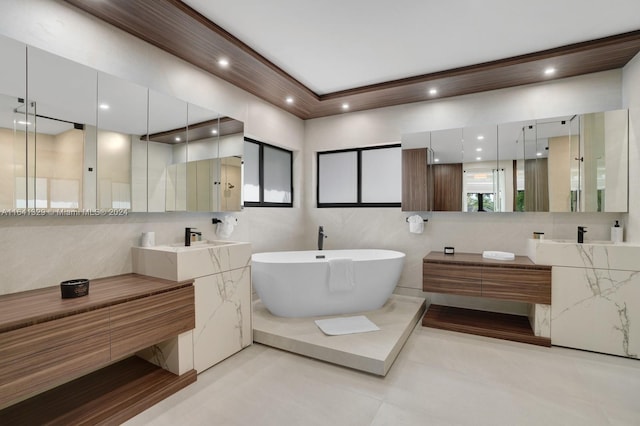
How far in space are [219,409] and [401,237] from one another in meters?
2.92

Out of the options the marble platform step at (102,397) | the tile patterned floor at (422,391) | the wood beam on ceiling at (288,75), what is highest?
the wood beam on ceiling at (288,75)

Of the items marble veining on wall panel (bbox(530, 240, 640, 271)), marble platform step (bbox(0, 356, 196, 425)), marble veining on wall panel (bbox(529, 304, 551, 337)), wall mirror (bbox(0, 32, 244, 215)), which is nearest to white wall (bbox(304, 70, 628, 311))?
marble veining on wall panel (bbox(530, 240, 640, 271))

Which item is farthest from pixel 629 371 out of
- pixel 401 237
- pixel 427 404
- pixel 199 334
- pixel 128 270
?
pixel 128 270

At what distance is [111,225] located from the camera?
7.77 feet

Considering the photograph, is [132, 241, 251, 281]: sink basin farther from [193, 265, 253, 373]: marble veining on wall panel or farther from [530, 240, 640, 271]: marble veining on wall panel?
[530, 240, 640, 271]: marble veining on wall panel

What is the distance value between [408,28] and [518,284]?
2580 millimetres

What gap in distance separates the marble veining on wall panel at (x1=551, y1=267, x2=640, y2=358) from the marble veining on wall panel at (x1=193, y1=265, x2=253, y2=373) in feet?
9.39

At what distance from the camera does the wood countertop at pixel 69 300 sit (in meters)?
1.50

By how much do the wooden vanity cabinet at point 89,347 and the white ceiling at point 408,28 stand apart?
7.07ft

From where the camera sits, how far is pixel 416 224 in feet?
12.9

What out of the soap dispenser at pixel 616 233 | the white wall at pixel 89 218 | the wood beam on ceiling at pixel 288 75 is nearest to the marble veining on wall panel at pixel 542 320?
the soap dispenser at pixel 616 233

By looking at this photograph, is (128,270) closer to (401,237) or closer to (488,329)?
(401,237)

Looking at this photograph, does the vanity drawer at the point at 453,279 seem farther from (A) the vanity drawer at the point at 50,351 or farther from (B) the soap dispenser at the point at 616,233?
(A) the vanity drawer at the point at 50,351

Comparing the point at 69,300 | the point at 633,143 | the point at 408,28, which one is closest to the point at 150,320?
the point at 69,300
